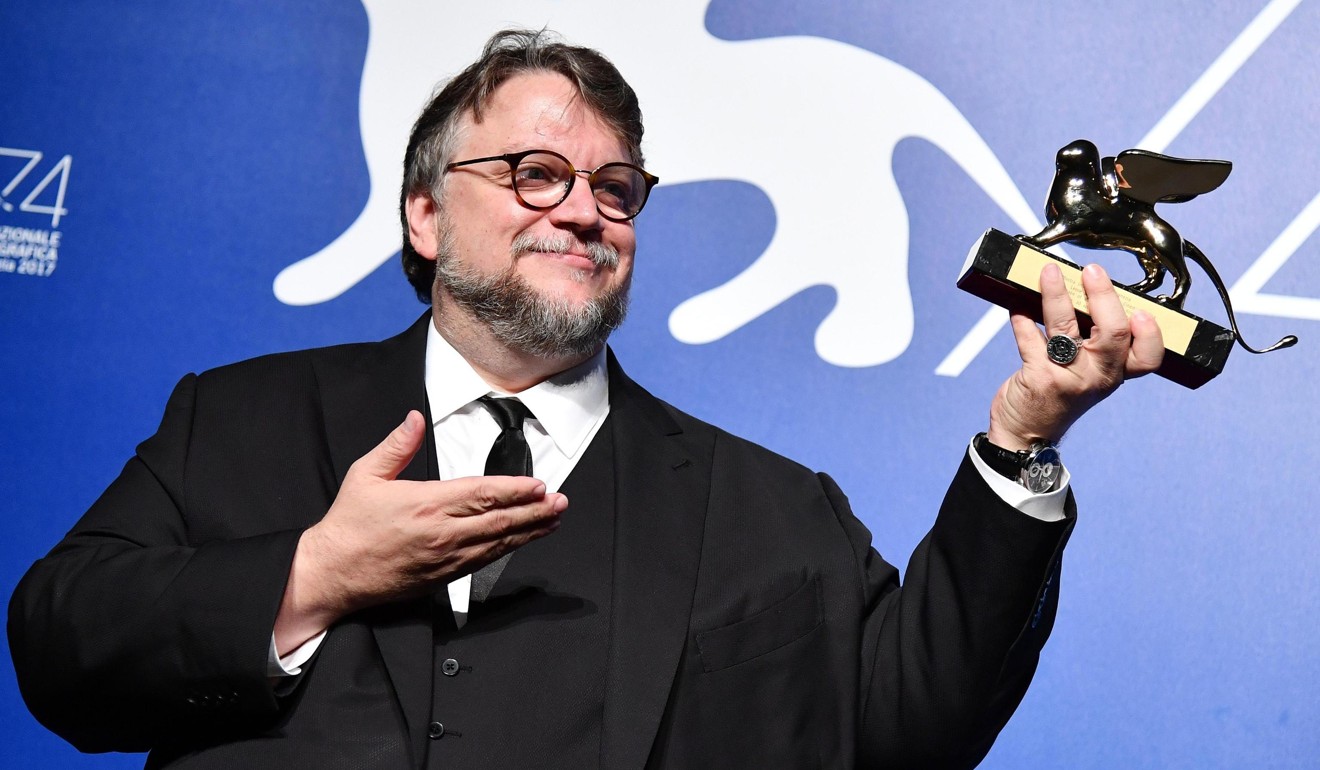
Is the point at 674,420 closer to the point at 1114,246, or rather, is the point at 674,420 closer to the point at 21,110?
the point at 1114,246

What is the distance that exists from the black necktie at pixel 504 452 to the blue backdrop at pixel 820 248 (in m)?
0.64

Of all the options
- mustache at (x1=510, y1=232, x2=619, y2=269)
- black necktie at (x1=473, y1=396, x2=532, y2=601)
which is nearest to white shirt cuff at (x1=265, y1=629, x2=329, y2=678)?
black necktie at (x1=473, y1=396, x2=532, y2=601)

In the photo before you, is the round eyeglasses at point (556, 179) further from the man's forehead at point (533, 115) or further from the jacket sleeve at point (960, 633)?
the jacket sleeve at point (960, 633)

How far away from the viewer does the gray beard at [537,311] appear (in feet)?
5.70

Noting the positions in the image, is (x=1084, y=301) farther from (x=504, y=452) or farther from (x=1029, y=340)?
(x=504, y=452)

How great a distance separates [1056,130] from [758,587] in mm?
1087

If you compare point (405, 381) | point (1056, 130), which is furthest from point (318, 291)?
point (1056, 130)

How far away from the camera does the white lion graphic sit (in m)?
2.27

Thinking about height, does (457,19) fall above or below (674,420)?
above

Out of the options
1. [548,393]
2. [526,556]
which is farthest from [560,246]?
[526,556]

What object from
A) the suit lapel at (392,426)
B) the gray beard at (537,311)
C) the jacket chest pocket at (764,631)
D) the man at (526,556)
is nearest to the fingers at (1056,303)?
the man at (526,556)

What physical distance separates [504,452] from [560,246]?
0.30 metres

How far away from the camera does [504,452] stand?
1653 mm

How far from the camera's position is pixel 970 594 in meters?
1.47
